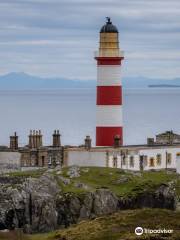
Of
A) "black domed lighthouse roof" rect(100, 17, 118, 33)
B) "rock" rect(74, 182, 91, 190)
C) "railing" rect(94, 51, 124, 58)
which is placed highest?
"black domed lighthouse roof" rect(100, 17, 118, 33)

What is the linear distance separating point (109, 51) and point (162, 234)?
32221 mm

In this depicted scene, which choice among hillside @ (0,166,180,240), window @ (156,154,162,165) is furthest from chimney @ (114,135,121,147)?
hillside @ (0,166,180,240)

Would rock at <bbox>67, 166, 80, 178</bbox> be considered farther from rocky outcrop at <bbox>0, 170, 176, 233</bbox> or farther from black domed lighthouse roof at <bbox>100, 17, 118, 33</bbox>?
black domed lighthouse roof at <bbox>100, 17, 118, 33</bbox>

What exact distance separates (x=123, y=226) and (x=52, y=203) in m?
14.5

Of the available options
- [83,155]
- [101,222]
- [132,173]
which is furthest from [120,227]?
[83,155]

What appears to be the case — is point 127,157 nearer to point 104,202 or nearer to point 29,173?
point 29,173

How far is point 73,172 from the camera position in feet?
240

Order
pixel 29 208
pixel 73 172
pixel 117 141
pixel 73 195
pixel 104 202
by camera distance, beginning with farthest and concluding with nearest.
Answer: pixel 117 141 → pixel 73 172 → pixel 104 202 → pixel 73 195 → pixel 29 208

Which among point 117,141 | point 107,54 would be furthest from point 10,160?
point 107,54

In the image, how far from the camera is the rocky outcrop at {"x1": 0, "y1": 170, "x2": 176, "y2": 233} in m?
67.1

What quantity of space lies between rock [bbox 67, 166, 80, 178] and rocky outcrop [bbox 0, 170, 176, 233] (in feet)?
6.01

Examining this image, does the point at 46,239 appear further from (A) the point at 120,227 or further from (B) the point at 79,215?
(B) the point at 79,215

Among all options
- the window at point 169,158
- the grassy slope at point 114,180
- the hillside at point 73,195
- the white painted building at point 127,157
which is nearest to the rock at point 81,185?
the hillside at point 73,195

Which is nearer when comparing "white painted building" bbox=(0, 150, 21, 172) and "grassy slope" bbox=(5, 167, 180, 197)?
"grassy slope" bbox=(5, 167, 180, 197)
